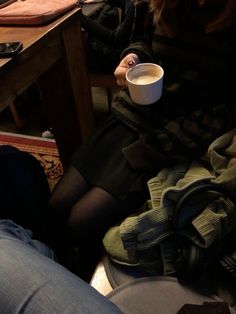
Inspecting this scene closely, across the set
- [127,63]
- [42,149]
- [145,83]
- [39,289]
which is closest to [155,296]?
[39,289]

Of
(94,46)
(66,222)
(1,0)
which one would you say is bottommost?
(66,222)

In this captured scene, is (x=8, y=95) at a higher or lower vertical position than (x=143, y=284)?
higher

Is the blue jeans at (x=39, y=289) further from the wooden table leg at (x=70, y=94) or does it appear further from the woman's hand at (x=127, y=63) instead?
the wooden table leg at (x=70, y=94)

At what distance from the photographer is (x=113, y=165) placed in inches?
38.6

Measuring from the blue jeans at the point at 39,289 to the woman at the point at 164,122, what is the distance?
0.32m

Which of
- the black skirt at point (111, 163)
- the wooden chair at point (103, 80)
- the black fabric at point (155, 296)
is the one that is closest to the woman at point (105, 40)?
the wooden chair at point (103, 80)

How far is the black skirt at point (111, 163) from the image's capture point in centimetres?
91

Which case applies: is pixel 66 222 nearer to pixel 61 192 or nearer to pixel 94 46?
pixel 61 192

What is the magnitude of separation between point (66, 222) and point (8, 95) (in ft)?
1.31

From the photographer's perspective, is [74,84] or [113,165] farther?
[74,84]

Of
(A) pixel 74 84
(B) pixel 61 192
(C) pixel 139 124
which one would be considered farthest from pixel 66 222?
(A) pixel 74 84

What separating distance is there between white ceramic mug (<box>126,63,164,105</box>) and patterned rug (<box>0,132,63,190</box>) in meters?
0.95

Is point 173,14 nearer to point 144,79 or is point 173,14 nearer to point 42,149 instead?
point 144,79

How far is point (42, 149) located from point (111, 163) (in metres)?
1.04
